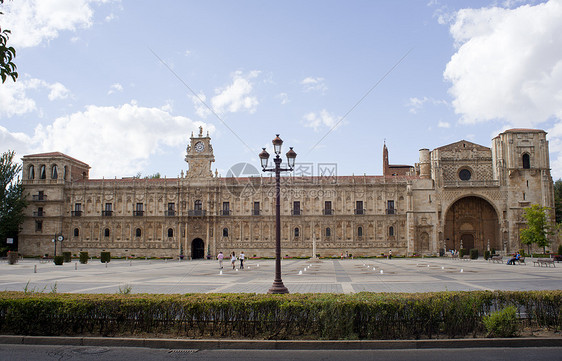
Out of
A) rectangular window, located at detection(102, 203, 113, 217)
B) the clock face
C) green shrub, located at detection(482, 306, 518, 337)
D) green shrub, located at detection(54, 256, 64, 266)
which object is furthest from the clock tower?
green shrub, located at detection(482, 306, 518, 337)

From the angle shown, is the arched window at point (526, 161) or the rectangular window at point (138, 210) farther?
the rectangular window at point (138, 210)

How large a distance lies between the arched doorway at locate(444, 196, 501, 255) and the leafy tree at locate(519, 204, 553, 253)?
243 inches

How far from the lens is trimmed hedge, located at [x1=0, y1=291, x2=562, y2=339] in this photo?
30.0 feet

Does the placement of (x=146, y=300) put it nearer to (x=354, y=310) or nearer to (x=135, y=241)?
(x=354, y=310)

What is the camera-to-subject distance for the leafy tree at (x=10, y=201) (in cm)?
5522

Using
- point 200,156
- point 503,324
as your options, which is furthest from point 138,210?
point 503,324

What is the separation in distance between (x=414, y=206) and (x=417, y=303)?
48.9 metres

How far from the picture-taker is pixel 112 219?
5841cm

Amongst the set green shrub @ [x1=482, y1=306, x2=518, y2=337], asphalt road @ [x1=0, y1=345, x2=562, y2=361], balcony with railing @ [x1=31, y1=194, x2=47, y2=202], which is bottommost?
asphalt road @ [x1=0, y1=345, x2=562, y2=361]

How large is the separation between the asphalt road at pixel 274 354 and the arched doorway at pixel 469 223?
2037 inches

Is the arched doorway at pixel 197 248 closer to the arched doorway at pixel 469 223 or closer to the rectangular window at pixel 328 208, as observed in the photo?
the rectangular window at pixel 328 208

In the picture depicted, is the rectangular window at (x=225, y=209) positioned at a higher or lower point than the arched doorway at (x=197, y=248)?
higher

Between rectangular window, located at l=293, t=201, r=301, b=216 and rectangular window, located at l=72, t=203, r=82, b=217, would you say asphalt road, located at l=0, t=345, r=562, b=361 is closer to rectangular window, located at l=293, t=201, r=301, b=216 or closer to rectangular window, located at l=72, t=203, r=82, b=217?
rectangular window, located at l=293, t=201, r=301, b=216

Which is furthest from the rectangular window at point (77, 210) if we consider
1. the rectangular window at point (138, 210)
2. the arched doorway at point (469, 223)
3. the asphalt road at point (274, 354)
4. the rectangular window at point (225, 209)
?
the asphalt road at point (274, 354)
